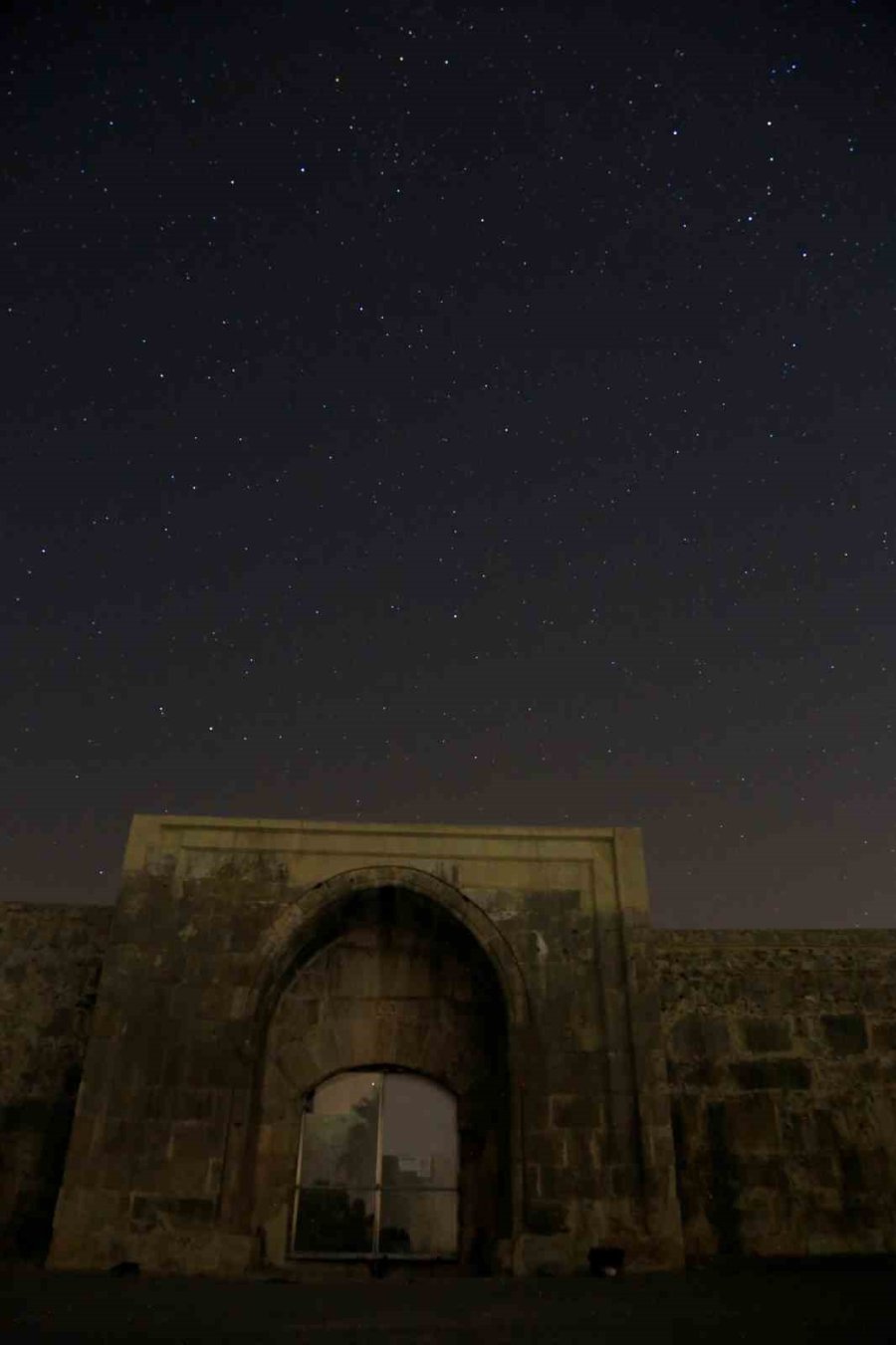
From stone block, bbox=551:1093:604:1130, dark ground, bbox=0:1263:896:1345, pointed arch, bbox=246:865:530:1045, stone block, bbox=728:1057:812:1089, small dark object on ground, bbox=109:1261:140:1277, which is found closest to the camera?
dark ground, bbox=0:1263:896:1345

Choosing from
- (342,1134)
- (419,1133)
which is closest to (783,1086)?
(419,1133)

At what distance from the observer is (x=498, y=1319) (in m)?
5.80

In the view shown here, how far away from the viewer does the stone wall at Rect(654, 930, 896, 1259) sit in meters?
10.0

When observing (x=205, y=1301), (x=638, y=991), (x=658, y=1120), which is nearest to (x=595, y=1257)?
(x=658, y=1120)

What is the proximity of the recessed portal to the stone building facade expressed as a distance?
3 centimetres

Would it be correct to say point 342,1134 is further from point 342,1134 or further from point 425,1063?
point 425,1063

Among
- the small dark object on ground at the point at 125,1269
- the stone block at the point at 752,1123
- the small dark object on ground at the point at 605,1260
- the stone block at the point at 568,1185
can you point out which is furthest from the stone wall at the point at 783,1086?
the small dark object on ground at the point at 125,1269

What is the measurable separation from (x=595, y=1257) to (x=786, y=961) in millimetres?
3949

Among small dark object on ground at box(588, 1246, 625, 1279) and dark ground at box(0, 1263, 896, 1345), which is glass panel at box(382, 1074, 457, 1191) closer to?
small dark object on ground at box(588, 1246, 625, 1279)

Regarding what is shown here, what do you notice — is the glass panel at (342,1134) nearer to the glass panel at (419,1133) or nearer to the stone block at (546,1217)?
the glass panel at (419,1133)

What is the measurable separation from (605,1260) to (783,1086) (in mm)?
2950

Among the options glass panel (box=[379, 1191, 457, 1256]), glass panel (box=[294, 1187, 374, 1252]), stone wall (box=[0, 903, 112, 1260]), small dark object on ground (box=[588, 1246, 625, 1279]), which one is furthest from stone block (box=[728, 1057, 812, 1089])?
stone wall (box=[0, 903, 112, 1260])

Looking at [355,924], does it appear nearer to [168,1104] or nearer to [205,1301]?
[168,1104]

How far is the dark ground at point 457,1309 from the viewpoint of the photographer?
5.14 m
